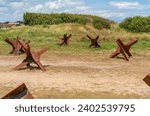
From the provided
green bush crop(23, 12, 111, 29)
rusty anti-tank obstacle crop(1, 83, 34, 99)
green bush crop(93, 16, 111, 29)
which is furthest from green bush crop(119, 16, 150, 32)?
rusty anti-tank obstacle crop(1, 83, 34, 99)

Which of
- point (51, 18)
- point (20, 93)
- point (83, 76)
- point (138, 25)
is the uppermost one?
point (20, 93)

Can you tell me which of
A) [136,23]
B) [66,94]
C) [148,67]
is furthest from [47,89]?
[136,23]

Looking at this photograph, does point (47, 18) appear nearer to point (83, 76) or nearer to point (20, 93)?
point (83, 76)

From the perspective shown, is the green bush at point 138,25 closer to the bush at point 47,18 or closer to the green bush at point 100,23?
the green bush at point 100,23

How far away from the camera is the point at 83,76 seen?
50.3ft

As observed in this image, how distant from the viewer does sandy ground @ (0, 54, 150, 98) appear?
1297cm

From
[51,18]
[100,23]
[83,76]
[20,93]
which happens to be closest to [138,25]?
[100,23]

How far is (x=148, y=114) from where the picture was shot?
4.56 meters

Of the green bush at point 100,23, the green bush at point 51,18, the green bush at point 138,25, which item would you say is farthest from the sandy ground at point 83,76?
the green bush at point 51,18

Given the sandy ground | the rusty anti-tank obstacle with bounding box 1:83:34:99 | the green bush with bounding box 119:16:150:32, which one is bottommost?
the green bush with bounding box 119:16:150:32

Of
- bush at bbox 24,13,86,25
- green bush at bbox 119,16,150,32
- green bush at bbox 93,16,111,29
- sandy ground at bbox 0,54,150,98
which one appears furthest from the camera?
bush at bbox 24,13,86,25

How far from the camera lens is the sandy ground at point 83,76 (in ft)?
42.5

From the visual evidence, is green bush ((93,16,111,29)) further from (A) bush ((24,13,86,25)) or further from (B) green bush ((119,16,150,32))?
(A) bush ((24,13,86,25))

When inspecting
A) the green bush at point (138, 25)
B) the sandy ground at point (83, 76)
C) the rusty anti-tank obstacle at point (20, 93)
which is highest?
the rusty anti-tank obstacle at point (20, 93)
